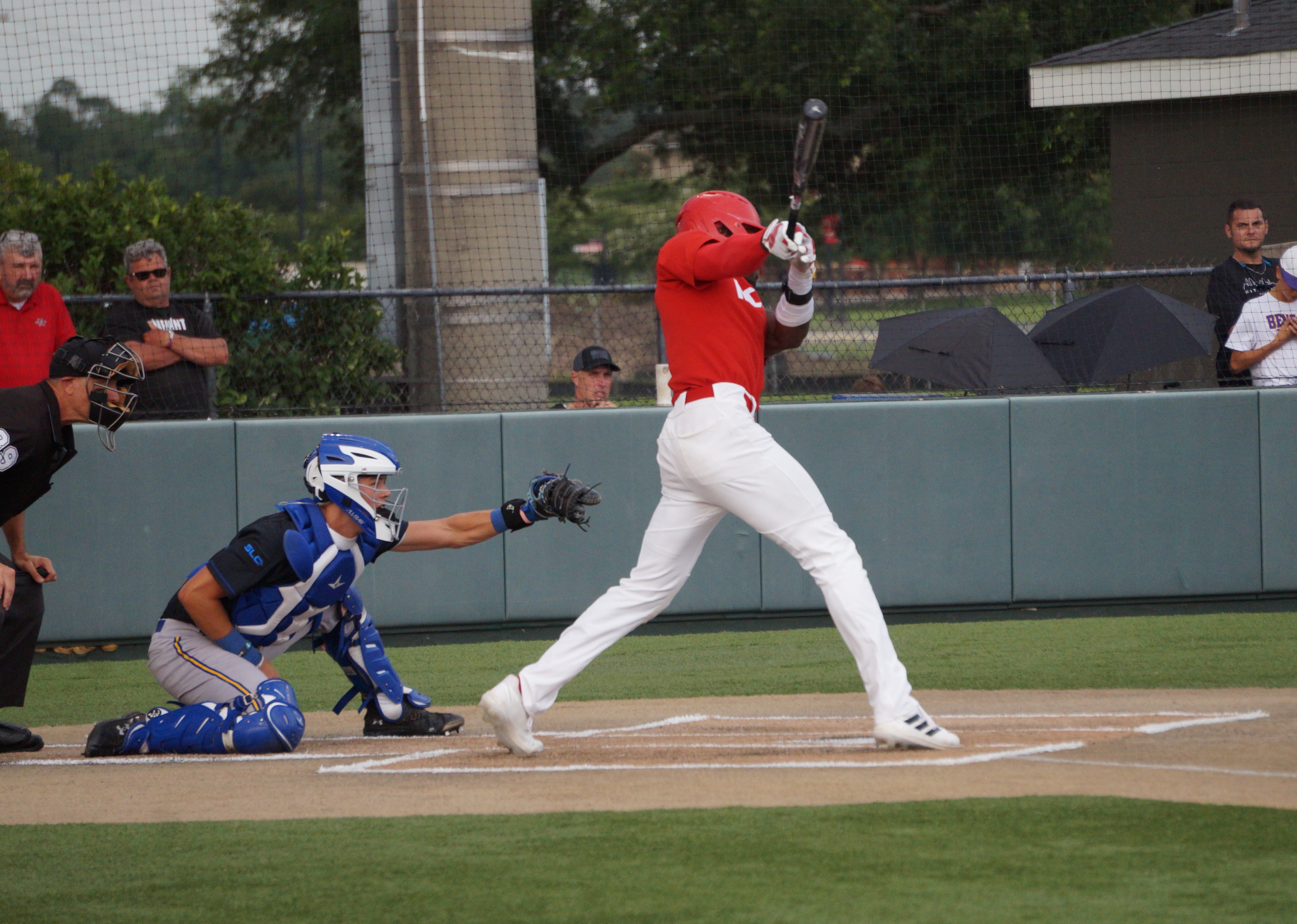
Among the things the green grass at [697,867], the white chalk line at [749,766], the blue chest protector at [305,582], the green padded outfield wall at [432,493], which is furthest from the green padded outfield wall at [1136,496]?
the green grass at [697,867]

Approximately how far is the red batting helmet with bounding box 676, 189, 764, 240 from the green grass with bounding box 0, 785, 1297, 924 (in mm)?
1951

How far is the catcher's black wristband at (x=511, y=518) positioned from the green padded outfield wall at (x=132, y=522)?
3.37m

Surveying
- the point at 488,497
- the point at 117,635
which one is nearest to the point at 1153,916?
the point at 488,497

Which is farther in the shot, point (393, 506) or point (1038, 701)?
point (1038, 701)

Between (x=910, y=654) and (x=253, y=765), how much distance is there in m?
3.50

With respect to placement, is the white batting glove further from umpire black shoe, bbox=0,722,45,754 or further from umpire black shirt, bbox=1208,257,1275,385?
umpire black shirt, bbox=1208,257,1275,385

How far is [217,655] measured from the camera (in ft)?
17.6

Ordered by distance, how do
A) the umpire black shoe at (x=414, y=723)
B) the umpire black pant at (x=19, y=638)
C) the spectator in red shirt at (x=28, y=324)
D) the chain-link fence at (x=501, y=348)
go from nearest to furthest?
the umpire black shoe at (x=414, y=723) < the umpire black pant at (x=19, y=638) < the spectator in red shirt at (x=28, y=324) < the chain-link fence at (x=501, y=348)

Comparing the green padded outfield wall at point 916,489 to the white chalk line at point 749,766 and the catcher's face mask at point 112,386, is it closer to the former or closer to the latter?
the white chalk line at point 749,766

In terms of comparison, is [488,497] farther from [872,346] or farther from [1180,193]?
[1180,193]

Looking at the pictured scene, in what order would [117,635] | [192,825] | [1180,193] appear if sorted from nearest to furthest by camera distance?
[192,825] < [117,635] < [1180,193]

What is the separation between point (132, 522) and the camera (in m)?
8.05

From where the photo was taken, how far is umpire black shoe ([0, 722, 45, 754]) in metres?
5.52

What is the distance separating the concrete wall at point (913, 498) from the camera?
820 centimetres
